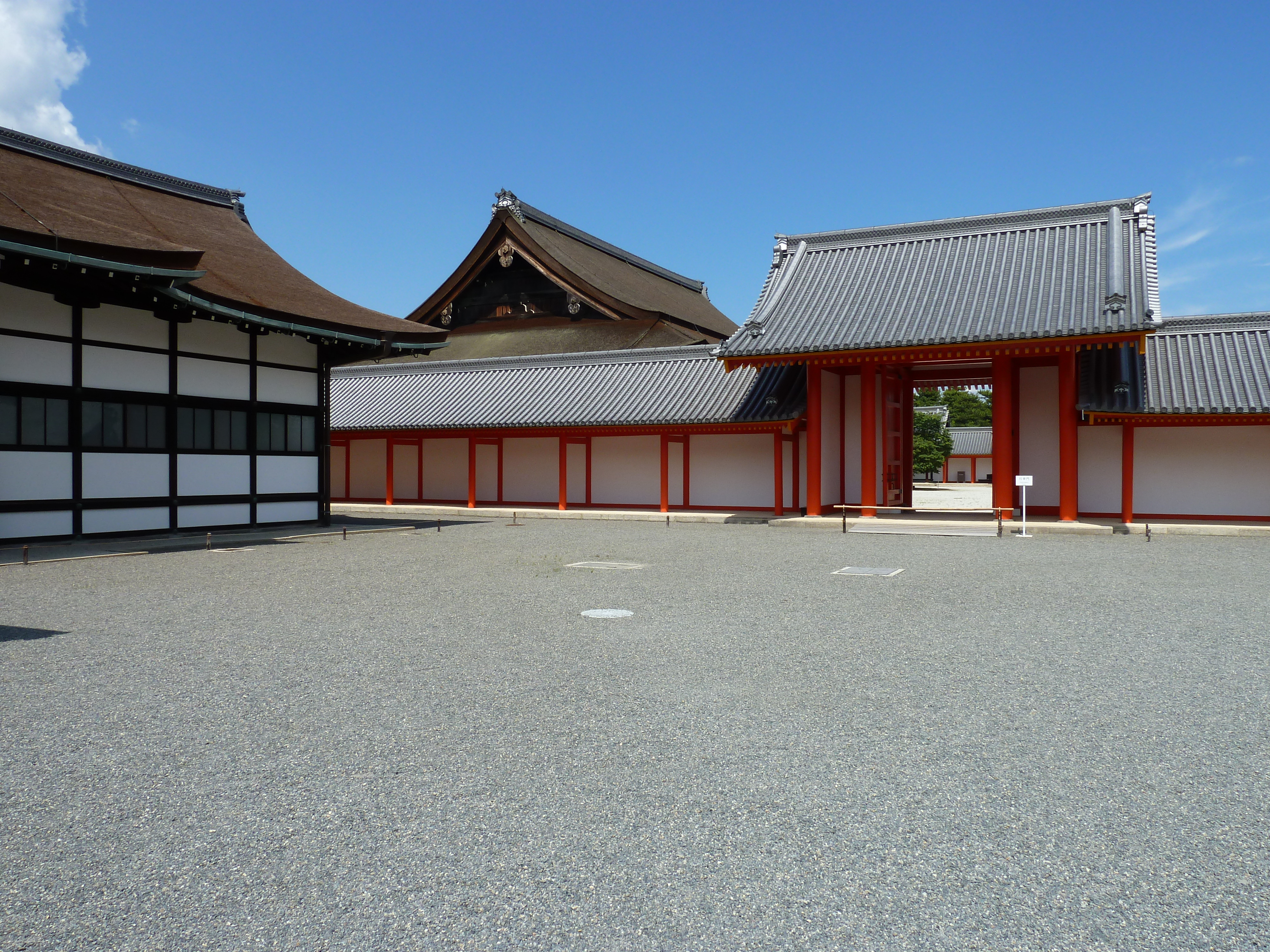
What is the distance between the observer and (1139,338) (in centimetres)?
1540

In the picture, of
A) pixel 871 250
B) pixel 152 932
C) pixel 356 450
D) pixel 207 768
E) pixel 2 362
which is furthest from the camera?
pixel 356 450

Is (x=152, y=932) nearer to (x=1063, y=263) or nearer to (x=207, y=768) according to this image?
(x=207, y=768)

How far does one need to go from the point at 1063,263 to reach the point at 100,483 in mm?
18279

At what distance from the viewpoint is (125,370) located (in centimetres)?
1369

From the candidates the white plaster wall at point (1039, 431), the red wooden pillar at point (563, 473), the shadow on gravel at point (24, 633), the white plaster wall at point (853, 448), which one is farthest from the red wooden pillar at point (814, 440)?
the shadow on gravel at point (24, 633)

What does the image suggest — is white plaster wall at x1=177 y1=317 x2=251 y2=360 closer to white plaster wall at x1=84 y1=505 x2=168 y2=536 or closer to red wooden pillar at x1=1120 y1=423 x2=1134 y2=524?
white plaster wall at x1=84 y1=505 x2=168 y2=536

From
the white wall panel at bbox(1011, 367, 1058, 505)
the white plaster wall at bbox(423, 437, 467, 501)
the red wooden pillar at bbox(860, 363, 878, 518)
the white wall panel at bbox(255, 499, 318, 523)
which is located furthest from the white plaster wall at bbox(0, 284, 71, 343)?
the white wall panel at bbox(1011, 367, 1058, 505)

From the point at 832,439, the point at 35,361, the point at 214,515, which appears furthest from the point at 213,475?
the point at 832,439

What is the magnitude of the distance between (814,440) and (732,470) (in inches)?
141

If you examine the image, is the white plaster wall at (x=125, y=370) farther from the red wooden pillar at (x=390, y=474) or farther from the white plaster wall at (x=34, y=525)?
the red wooden pillar at (x=390, y=474)

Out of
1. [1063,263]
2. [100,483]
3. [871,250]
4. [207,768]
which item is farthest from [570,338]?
[207,768]

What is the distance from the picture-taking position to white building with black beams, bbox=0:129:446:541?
1231 centimetres

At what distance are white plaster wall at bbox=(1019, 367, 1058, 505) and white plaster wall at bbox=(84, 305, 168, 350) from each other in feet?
55.2

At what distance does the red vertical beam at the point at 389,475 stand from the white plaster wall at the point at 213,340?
28.6 ft
